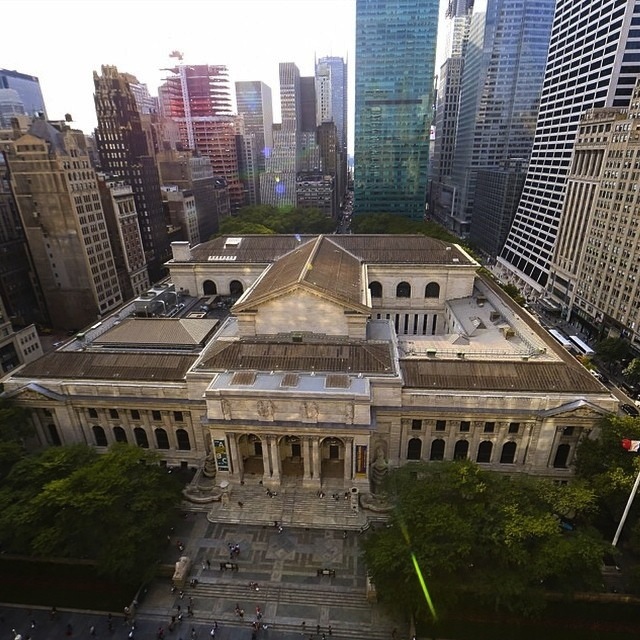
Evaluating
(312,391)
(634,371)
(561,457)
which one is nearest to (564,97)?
(634,371)

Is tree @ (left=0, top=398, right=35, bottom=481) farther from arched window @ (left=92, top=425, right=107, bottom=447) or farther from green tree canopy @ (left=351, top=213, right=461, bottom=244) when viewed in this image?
green tree canopy @ (left=351, top=213, right=461, bottom=244)

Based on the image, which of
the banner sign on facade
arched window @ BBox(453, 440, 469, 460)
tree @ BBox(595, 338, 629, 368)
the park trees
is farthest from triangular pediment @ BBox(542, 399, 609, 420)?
the park trees

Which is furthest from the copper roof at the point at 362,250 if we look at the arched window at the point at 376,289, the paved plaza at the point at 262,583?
the paved plaza at the point at 262,583

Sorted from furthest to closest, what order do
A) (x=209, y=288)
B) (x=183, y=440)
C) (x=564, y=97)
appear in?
(x=564, y=97) → (x=209, y=288) → (x=183, y=440)

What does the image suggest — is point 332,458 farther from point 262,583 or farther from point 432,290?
point 432,290

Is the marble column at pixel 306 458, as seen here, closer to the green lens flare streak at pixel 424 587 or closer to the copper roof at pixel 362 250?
the green lens flare streak at pixel 424 587

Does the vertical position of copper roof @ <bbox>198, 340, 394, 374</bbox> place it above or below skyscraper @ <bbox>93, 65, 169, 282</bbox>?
below

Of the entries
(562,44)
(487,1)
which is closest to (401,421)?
(562,44)
